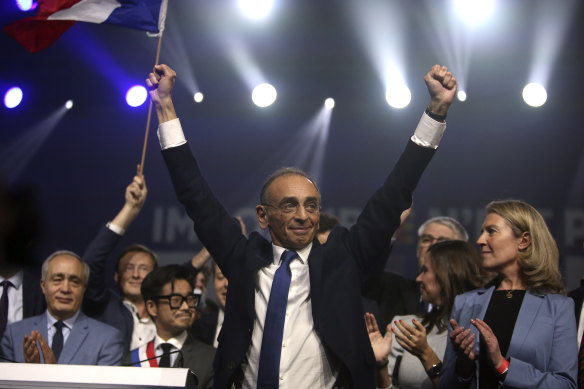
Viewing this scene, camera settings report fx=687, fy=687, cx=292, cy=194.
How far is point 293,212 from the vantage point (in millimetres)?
2189

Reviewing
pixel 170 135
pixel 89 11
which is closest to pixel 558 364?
pixel 170 135

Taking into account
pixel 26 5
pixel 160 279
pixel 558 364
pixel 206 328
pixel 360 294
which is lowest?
pixel 558 364

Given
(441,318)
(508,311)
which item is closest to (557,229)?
(441,318)

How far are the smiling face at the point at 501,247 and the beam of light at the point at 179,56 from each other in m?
4.04

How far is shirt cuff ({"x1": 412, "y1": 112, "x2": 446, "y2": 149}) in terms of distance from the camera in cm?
212

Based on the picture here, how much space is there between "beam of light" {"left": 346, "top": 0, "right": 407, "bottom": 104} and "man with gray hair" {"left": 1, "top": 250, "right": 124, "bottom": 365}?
3.14 metres

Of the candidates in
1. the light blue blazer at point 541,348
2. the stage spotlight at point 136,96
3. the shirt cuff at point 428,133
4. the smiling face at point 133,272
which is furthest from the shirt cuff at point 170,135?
the stage spotlight at point 136,96

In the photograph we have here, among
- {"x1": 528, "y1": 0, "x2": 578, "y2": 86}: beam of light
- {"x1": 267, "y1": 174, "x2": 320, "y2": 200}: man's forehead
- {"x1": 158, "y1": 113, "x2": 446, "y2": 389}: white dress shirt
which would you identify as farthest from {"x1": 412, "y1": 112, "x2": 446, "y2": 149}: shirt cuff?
{"x1": 528, "y1": 0, "x2": 578, "y2": 86}: beam of light

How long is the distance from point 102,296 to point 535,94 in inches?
158

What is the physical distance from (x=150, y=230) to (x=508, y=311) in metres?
4.51

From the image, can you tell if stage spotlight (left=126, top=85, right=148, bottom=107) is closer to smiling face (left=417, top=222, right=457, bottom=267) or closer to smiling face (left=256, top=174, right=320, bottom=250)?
smiling face (left=417, top=222, right=457, bottom=267)

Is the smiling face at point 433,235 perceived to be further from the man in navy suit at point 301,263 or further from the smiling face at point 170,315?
the man in navy suit at point 301,263

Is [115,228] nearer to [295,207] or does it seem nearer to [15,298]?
[15,298]

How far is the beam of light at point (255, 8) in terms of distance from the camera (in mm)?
5641
